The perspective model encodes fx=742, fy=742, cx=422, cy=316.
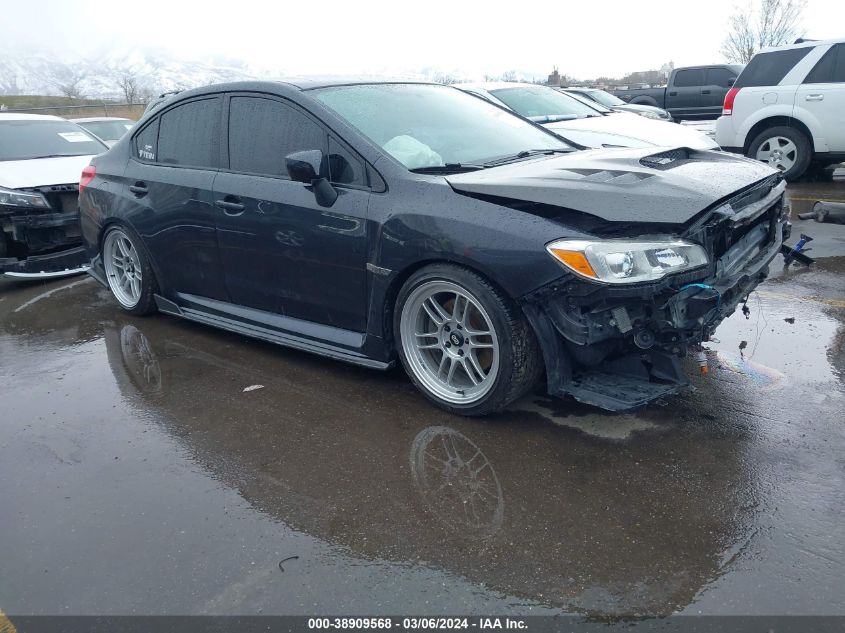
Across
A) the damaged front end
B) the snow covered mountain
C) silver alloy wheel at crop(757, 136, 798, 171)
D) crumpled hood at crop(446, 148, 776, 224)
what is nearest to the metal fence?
the damaged front end

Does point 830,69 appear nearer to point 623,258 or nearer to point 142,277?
point 623,258

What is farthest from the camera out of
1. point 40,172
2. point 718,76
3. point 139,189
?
point 718,76

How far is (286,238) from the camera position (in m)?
4.27

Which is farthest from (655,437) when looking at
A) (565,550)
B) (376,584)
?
(376,584)

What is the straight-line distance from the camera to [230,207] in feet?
15.0

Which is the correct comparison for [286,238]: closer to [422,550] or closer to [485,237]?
[485,237]

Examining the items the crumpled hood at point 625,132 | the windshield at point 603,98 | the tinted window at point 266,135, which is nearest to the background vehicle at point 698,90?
the windshield at point 603,98

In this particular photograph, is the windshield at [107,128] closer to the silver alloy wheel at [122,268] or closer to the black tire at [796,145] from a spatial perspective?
the silver alloy wheel at [122,268]

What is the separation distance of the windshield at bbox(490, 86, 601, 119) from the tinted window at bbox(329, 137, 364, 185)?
18.5 feet

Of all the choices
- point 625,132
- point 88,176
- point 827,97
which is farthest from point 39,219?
point 827,97

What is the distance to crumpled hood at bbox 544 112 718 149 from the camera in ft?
27.5

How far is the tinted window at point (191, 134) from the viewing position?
4.84 metres

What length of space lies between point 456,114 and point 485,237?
1.45 metres

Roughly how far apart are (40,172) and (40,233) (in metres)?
0.83
